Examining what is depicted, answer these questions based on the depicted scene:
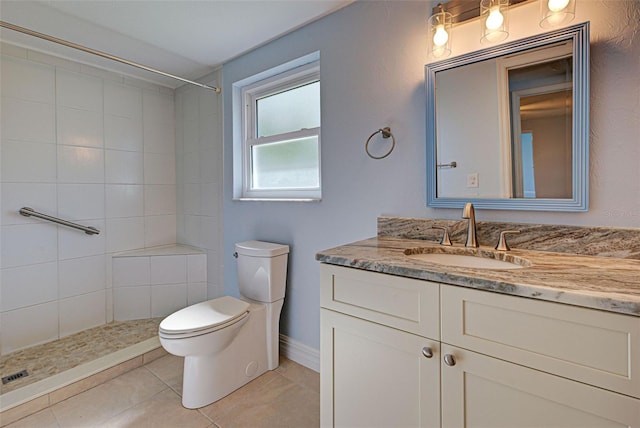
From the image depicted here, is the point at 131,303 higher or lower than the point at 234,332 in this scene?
lower

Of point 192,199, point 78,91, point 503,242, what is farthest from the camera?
point 192,199

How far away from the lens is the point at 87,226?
241cm


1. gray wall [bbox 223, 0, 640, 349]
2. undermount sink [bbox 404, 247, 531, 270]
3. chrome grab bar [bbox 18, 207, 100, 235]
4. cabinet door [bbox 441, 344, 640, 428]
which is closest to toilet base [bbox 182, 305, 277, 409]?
gray wall [bbox 223, 0, 640, 349]

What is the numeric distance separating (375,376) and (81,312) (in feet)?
8.10

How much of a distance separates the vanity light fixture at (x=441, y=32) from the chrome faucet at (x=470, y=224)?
0.70 m

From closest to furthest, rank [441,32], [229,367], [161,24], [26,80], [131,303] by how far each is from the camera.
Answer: [441,32]
[229,367]
[161,24]
[26,80]
[131,303]

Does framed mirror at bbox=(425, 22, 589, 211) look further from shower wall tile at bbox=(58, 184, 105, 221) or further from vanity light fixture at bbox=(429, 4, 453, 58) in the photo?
shower wall tile at bbox=(58, 184, 105, 221)

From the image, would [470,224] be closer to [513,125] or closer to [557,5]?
[513,125]

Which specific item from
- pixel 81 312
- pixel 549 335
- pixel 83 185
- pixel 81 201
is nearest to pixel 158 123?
pixel 83 185

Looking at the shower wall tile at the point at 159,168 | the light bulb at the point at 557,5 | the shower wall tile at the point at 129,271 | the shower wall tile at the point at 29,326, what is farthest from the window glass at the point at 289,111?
the shower wall tile at the point at 29,326

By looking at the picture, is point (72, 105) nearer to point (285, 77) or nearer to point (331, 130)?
point (285, 77)

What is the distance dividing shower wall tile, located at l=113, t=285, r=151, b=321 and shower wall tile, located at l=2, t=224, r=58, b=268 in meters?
0.55

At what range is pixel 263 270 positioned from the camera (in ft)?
6.10

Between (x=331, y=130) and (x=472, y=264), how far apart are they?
1.04m
